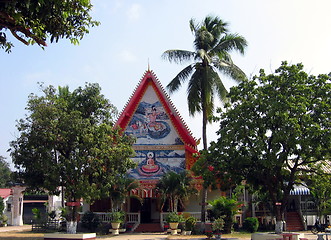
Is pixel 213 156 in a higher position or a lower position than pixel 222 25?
lower

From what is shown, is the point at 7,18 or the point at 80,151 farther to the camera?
the point at 80,151

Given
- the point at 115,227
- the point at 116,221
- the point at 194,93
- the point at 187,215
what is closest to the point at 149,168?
the point at 187,215

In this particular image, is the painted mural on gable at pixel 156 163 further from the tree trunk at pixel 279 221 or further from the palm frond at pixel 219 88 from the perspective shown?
the tree trunk at pixel 279 221

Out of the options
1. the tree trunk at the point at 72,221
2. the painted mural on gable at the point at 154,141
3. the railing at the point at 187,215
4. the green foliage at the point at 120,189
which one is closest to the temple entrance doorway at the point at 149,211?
the railing at the point at 187,215

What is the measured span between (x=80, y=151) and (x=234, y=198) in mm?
10672

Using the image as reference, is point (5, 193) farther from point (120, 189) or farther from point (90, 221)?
point (120, 189)

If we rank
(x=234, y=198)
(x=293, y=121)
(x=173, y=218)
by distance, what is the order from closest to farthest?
(x=293, y=121), (x=173, y=218), (x=234, y=198)

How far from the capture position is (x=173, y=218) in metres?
23.6

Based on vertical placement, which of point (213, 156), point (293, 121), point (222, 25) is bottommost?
point (213, 156)

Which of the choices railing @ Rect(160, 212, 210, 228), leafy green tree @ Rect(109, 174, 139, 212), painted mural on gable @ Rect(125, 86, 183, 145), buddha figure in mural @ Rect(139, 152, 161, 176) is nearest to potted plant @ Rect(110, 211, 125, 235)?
leafy green tree @ Rect(109, 174, 139, 212)

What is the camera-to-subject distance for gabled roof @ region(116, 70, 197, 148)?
2753cm

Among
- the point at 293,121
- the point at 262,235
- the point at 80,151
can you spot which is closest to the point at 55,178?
the point at 80,151

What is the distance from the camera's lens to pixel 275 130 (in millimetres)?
18234

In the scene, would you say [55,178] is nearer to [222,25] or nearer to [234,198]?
[234,198]
